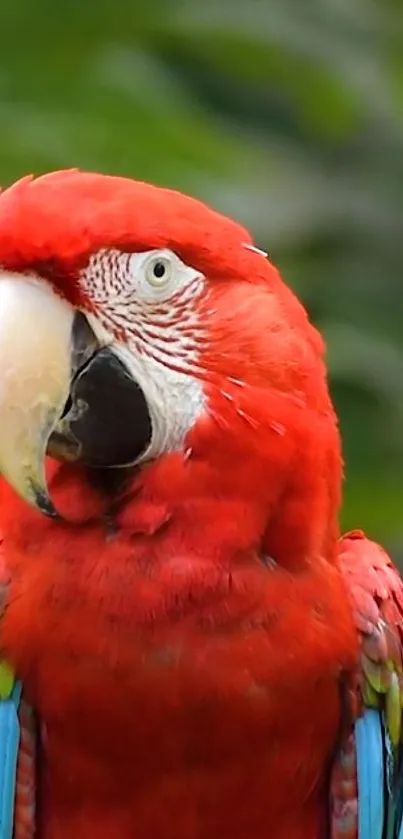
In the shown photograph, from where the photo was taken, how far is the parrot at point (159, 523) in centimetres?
111

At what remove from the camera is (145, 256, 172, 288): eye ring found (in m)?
1.14

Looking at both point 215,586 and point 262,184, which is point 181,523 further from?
point 262,184

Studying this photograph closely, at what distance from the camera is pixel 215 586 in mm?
1181

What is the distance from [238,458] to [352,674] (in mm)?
224

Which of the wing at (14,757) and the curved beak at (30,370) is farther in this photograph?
the wing at (14,757)

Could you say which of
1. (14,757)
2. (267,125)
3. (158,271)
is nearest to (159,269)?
(158,271)

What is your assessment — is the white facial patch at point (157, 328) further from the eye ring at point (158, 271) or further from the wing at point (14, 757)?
the wing at point (14, 757)

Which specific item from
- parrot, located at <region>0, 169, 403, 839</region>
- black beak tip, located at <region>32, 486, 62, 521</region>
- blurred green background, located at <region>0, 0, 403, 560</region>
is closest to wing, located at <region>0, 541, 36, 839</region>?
parrot, located at <region>0, 169, 403, 839</region>

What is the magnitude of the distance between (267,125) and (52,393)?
918 millimetres

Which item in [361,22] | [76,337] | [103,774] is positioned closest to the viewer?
[76,337]

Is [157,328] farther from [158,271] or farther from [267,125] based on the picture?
[267,125]

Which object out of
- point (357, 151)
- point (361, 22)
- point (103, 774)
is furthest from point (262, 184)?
point (103, 774)

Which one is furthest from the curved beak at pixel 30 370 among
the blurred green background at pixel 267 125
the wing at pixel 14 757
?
the blurred green background at pixel 267 125

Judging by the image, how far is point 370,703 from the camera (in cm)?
132
